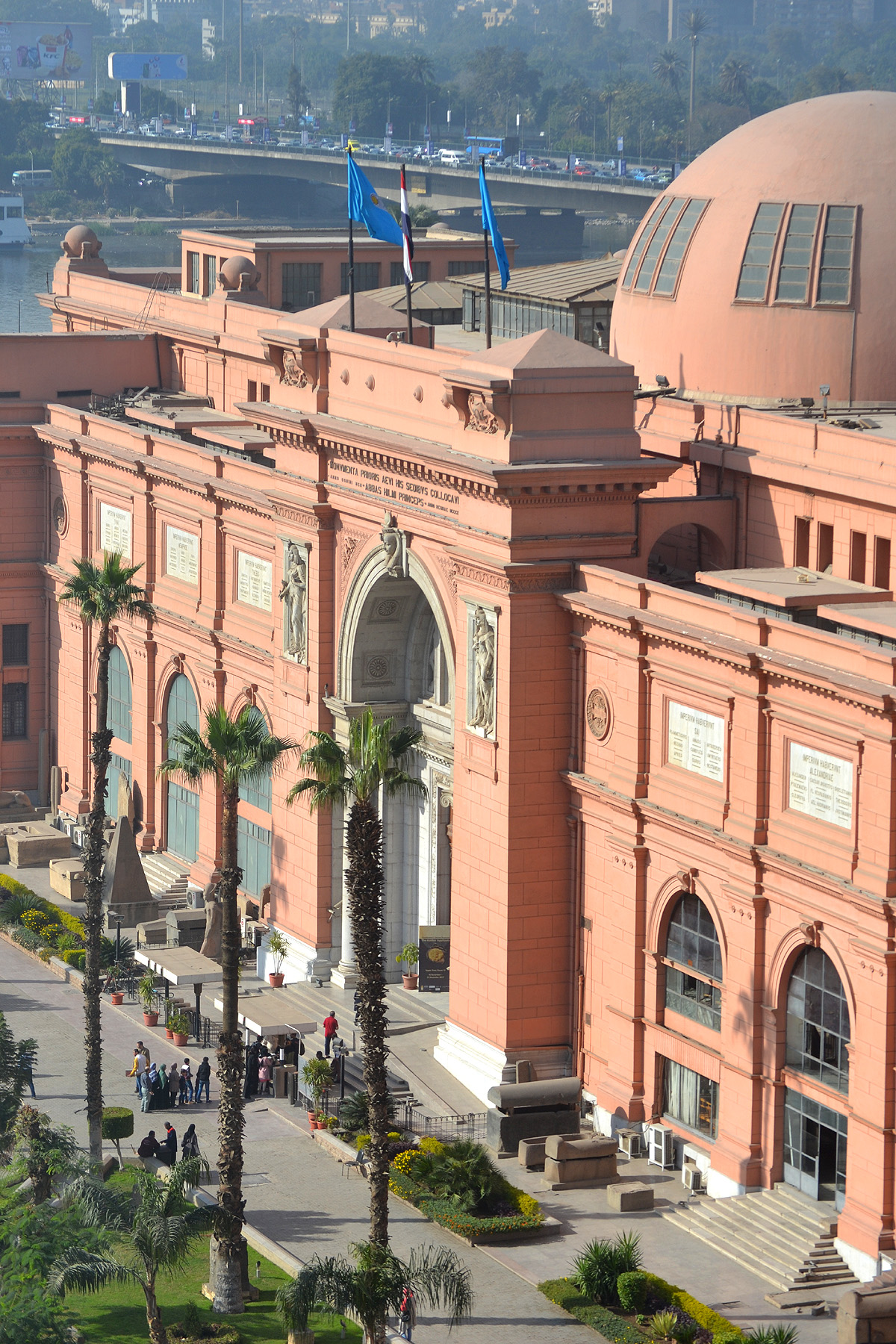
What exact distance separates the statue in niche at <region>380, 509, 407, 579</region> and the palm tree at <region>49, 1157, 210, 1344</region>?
19.3m

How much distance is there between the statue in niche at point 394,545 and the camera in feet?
219

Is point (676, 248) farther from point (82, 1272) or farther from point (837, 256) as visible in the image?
point (82, 1272)

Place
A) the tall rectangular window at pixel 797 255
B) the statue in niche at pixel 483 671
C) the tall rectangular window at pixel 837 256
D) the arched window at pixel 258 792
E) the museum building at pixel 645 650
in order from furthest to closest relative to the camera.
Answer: the arched window at pixel 258 792
the tall rectangular window at pixel 797 255
the tall rectangular window at pixel 837 256
the statue in niche at pixel 483 671
the museum building at pixel 645 650

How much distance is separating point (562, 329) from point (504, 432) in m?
20.8

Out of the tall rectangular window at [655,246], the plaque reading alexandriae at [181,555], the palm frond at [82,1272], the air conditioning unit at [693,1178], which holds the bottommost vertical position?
the air conditioning unit at [693,1178]

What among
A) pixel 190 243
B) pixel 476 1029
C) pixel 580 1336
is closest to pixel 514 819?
pixel 476 1029

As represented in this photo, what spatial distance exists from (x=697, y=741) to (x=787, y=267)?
1647 centimetres

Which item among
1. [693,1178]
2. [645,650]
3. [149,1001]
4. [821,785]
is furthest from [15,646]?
[821,785]

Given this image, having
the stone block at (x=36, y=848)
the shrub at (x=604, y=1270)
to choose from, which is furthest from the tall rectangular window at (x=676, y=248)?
the stone block at (x=36, y=848)

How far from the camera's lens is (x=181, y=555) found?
280 ft

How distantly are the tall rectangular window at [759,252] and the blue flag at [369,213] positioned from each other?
30.4 feet

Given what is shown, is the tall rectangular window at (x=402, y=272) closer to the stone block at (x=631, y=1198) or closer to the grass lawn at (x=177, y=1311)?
the stone block at (x=631, y=1198)

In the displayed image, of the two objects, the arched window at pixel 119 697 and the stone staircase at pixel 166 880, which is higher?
the arched window at pixel 119 697

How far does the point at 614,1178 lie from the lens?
190 feet
